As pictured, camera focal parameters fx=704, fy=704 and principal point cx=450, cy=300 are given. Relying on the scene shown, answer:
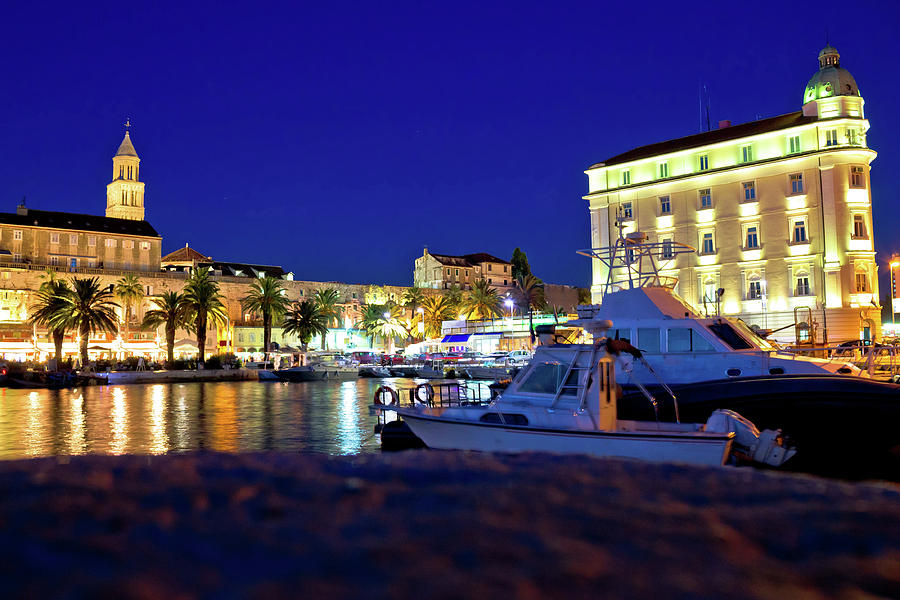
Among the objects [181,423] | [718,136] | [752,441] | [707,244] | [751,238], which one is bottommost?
[181,423]

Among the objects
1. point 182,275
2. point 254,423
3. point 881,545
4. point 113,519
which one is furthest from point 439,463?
point 182,275

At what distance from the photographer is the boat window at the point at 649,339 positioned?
58.7 feet

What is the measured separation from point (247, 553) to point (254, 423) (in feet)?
89.0

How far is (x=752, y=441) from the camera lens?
12328 millimetres

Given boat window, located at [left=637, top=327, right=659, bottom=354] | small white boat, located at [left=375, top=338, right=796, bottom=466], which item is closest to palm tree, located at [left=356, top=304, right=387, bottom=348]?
boat window, located at [left=637, top=327, right=659, bottom=354]

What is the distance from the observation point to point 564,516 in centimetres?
204

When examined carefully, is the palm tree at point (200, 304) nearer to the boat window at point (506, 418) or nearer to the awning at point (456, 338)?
the awning at point (456, 338)

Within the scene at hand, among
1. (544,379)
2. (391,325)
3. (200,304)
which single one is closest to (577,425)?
(544,379)

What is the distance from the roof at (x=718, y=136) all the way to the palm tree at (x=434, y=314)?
37336 millimetres

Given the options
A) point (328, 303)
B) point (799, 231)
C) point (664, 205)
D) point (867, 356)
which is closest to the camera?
point (867, 356)

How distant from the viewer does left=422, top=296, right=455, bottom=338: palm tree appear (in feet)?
303

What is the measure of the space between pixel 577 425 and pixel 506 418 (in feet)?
4.38

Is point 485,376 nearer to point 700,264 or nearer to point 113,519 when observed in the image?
point 700,264

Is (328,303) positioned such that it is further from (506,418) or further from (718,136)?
(506,418)
